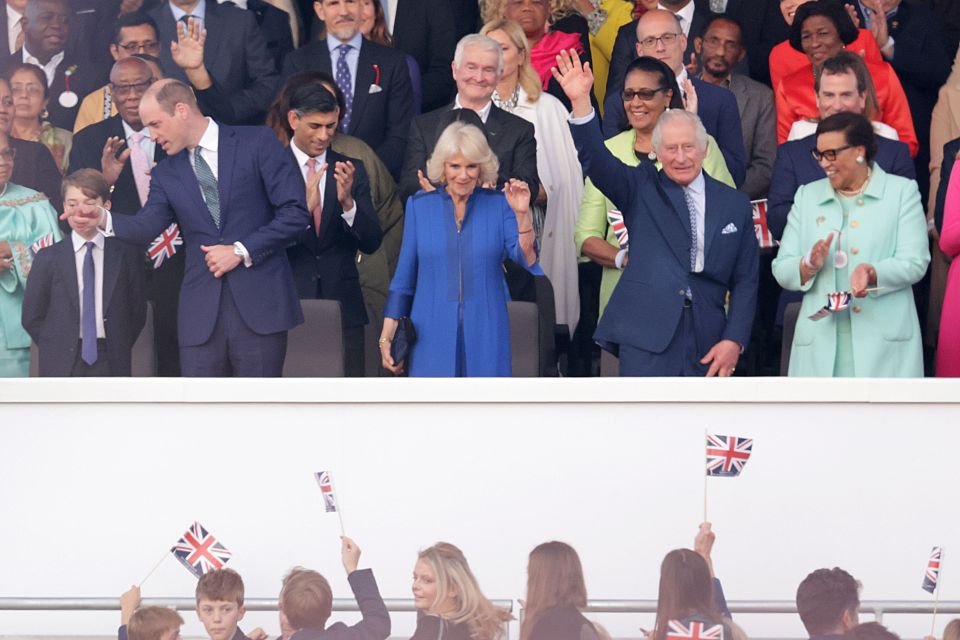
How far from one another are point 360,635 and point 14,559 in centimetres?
129

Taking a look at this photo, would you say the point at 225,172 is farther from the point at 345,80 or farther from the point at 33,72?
the point at 33,72

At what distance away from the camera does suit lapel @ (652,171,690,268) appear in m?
6.75

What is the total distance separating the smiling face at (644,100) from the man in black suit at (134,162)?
205 centimetres

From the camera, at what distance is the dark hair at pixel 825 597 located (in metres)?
6.13

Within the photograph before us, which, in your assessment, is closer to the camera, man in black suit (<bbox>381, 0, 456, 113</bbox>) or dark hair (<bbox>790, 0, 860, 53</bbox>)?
dark hair (<bbox>790, 0, 860, 53</bbox>)

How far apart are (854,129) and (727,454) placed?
4.70 feet

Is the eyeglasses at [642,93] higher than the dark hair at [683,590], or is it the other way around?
the eyeglasses at [642,93]

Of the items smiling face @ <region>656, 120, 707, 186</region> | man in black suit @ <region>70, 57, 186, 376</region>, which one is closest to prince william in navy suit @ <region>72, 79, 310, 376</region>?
man in black suit @ <region>70, 57, 186, 376</region>

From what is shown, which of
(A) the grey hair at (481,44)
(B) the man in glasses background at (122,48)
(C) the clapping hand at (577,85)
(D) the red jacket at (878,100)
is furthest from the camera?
(B) the man in glasses background at (122,48)

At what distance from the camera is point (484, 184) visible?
22.8 feet

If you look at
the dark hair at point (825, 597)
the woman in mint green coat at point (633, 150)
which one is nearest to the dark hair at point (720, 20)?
the woman in mint green coat at point (633, 150)

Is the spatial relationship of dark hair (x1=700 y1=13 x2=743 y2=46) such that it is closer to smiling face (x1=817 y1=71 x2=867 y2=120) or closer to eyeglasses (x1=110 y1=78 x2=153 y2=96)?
smiling face (x1=817 y1=71 x2=867 y2=120)

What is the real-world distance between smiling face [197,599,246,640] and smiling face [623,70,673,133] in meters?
2.57

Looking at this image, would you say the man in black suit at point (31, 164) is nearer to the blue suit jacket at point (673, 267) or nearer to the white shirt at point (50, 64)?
the white shirt at point (50, 64)
